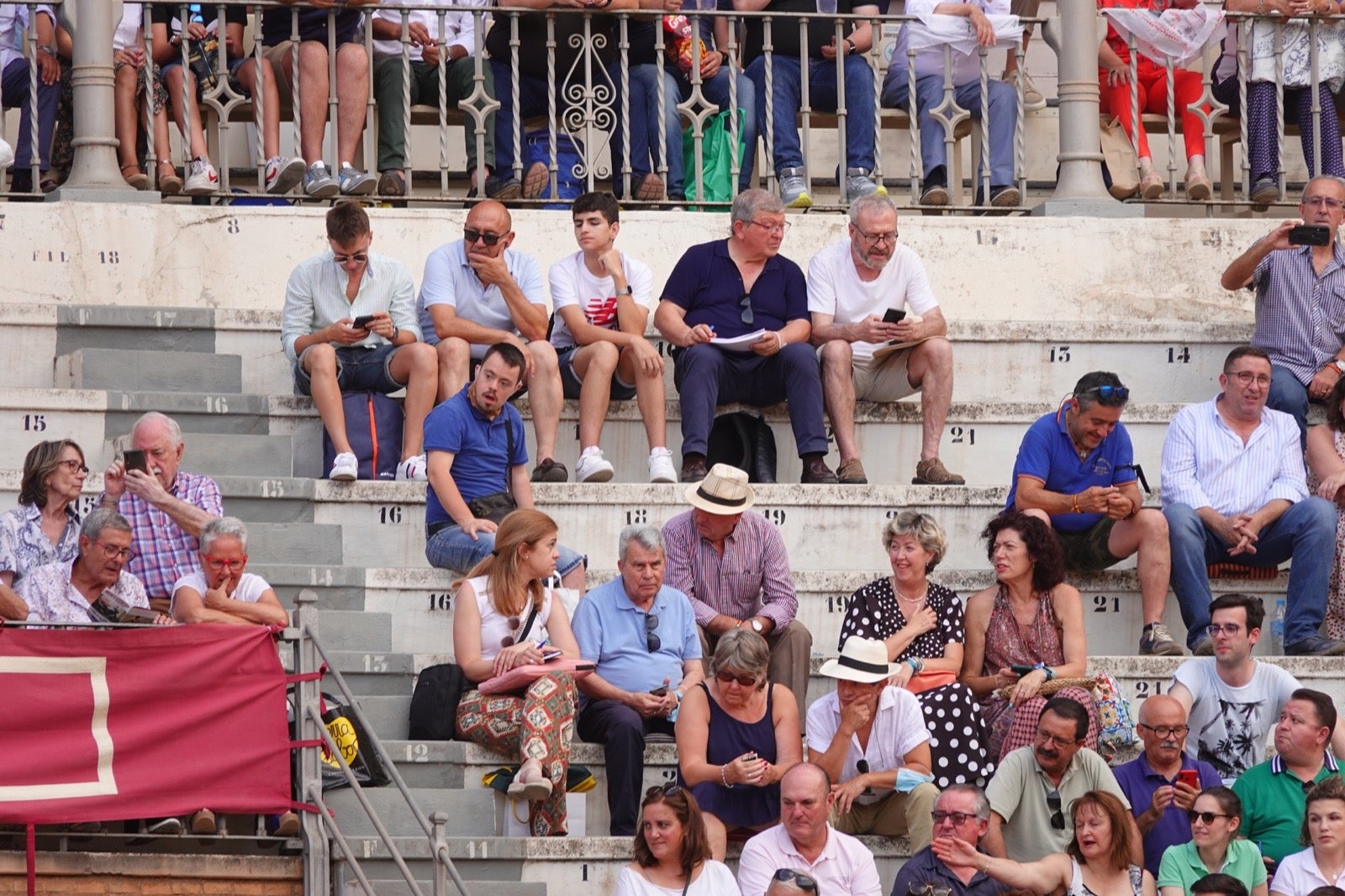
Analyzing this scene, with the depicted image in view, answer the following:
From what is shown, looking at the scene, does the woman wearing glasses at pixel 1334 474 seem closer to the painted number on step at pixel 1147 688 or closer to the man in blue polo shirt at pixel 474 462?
the painted number on step at pixel 1147 688

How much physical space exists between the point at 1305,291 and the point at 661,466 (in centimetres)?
317

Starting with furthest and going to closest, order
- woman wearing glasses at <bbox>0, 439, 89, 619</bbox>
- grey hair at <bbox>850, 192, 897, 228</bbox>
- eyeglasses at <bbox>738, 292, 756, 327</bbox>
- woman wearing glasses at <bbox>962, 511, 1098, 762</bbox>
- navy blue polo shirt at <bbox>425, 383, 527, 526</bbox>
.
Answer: grey hair at <bbox>850, 192, 897, 228</bbox> → eyeglasses at <bbox>738, 292, 756, 327</bbox> → navy blue polo shirt at <bbox>425, 383, 527, 526</bbox> → woman wearing glasses at <bbox>962, 511, 1098, 762</bbox> → woman wearing glasses at <bbox>0, 439, 89, 619</bbox>

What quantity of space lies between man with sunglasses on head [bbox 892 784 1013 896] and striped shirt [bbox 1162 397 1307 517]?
7.75 ft

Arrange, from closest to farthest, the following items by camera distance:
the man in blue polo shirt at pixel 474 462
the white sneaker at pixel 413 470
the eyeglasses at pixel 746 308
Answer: the man in blue polo shirt at pixel 474 462, the white sneaker at pixel 413 470, the eyeglasses at pixel 746 308

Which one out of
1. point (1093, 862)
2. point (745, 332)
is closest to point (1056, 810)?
point (1093, 862)

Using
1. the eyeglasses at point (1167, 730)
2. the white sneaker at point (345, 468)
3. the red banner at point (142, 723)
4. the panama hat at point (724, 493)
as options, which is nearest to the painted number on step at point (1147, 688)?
the eyeglasses at point (1167, 730)

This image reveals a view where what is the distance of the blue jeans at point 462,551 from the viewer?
10.4 metres

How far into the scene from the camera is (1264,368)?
37.1 feet

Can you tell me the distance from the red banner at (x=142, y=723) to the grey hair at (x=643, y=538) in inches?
57.5

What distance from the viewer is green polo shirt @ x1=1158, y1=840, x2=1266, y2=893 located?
9.34 m

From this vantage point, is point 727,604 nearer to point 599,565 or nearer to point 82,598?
point 599,565

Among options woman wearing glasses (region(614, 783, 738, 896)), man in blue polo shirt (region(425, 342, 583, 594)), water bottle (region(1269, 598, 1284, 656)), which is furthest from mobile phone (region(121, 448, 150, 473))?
water bottle (region(1269, 598, 1284, 656))

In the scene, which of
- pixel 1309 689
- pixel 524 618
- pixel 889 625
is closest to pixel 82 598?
pixel 524 618

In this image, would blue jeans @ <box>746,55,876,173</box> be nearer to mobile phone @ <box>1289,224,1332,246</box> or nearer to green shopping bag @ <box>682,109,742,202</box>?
green shopping bag @ <box>682,109,742,202</box>
